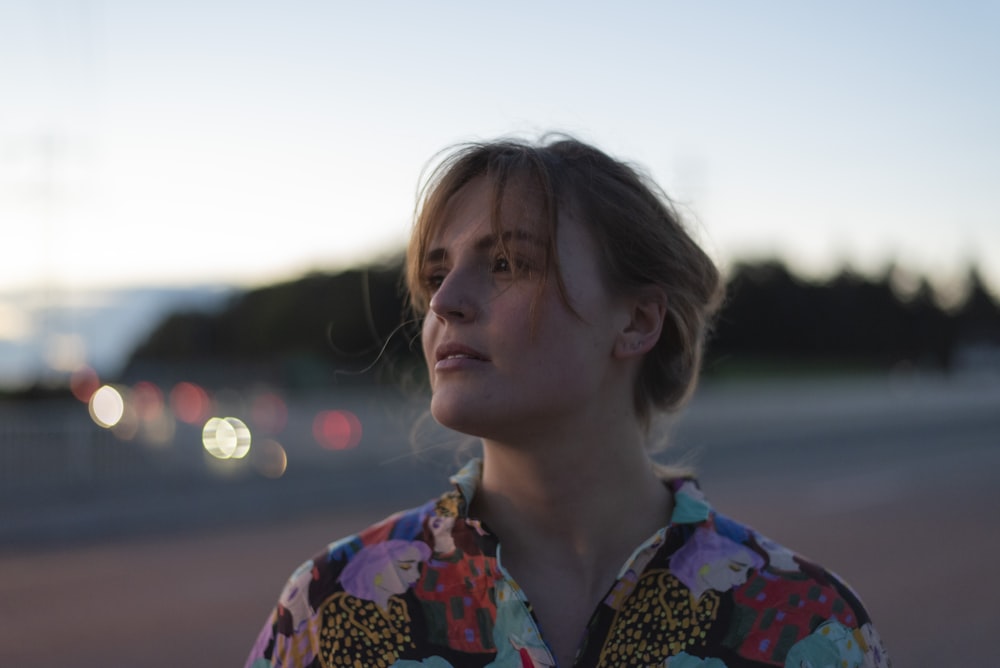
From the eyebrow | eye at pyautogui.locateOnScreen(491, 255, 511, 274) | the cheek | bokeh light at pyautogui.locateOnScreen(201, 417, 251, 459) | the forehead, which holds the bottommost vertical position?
bokeh light at pyautogui.locateOnScreen(201, 417, 251, 459)

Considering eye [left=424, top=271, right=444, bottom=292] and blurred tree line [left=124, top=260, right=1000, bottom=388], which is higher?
eye [left=424, top=271, right=444, bottom=292]

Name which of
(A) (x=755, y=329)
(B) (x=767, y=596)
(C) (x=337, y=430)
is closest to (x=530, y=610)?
(B) (x=767, y=596)

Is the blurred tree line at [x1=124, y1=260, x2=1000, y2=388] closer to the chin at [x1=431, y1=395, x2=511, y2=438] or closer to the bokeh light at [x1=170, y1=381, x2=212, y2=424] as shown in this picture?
the bokeh light at [x1=170, y1=381, x2=212, y2=424]

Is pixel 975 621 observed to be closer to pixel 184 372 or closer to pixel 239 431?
pixel 239 431

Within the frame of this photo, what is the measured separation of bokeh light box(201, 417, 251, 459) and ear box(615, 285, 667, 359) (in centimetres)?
1409

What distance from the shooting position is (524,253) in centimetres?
199

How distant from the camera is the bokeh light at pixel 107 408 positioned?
1526cm

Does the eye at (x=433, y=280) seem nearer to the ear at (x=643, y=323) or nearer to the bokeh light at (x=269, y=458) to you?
the ear at (x=643, y=323)

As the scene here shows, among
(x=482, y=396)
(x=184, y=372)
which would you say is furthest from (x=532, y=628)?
(x=184, y=372)

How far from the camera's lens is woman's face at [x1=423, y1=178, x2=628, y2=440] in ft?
6.46

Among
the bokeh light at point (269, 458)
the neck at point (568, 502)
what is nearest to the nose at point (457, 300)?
the neck at point (568, 502)

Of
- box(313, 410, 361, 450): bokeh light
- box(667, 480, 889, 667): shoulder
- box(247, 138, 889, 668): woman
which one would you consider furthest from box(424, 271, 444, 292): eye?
box(313, 410, 361, 450): bokeh light

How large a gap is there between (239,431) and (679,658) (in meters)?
15.1

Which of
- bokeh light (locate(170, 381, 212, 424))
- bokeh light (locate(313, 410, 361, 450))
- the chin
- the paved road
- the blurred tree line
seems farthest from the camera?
the blurred tree line
